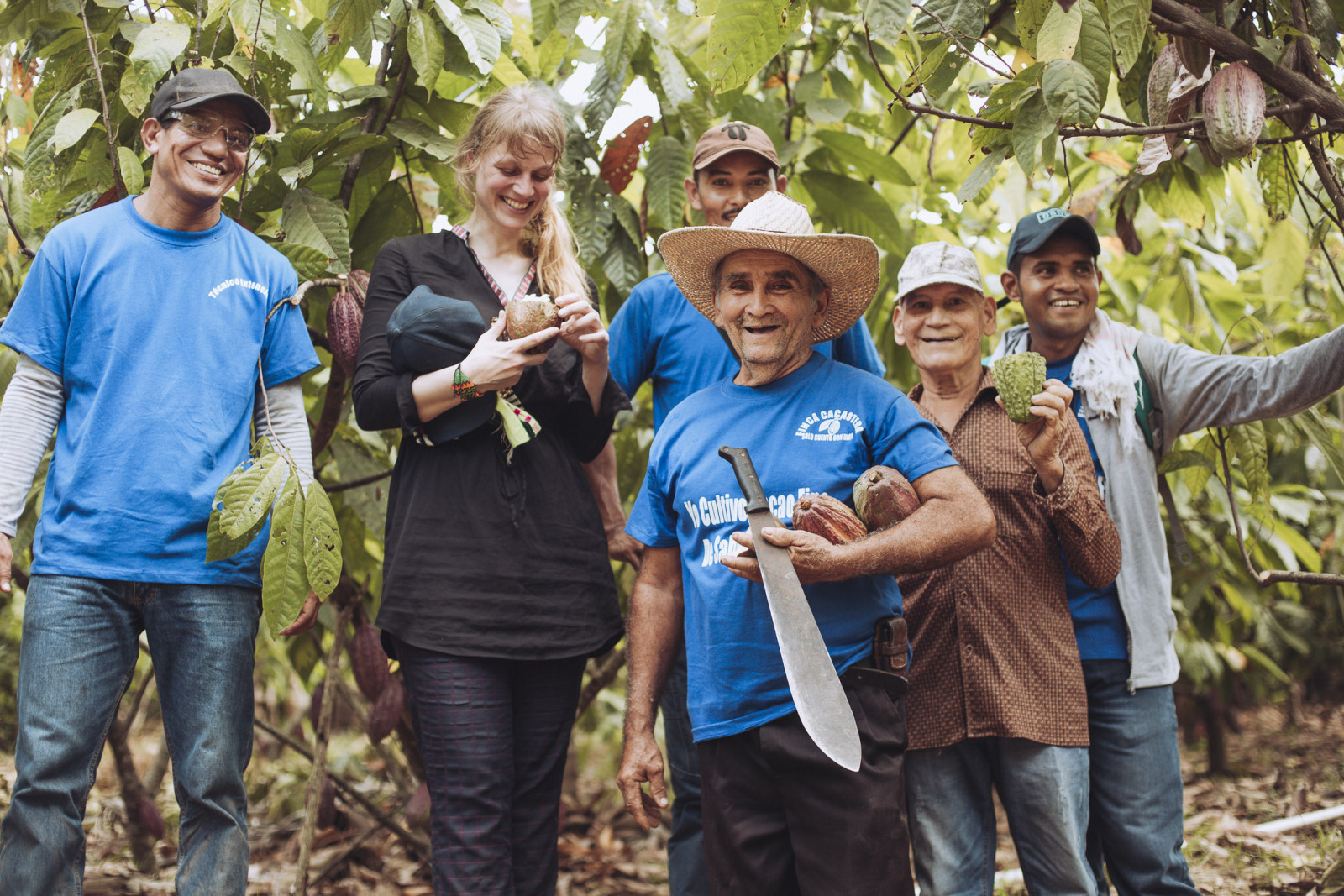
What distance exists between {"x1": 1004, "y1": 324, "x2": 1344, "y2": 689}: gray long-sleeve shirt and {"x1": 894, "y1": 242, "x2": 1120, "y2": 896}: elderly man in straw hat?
0.13 meters

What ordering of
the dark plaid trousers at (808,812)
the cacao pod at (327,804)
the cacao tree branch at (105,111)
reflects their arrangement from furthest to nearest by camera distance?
the cacao pod at (327,804), the cacao tree branch at (105,111), the dark plaid trousers at (808,812)

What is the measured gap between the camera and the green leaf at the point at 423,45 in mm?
2145

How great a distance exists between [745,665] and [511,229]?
0.97m

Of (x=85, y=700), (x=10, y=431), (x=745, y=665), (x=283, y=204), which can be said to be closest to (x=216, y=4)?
(x=283, y=204)

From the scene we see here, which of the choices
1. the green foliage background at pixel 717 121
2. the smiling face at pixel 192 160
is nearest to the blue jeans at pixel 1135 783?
the green foliage background at pixel 717 121

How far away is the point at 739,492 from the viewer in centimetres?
178

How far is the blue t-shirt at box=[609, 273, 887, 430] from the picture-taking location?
90.0 inches

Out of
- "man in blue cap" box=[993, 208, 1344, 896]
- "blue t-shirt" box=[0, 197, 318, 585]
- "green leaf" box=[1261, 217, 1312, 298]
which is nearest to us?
"blue t-shirt" box=[0, 197, 318, 585]

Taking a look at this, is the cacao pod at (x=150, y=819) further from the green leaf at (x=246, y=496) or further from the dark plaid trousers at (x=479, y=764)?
the green leaf at (x=246, y=496)

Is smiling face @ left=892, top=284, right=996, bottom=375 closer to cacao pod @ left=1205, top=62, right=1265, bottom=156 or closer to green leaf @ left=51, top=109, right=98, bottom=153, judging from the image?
cacao pod @ left=1205, top=62, right=1265, bottom=156

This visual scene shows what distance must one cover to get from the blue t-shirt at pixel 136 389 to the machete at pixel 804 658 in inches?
36.9

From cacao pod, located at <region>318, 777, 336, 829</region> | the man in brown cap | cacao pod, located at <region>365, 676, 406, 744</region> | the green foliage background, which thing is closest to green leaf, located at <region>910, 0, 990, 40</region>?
the green foliage background

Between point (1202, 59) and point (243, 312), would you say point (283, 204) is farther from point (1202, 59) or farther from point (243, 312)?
point (1202, 59)

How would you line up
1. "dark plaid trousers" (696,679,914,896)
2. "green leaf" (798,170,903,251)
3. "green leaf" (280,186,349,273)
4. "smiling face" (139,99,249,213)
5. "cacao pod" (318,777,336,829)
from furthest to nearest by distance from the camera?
"cacao pod" (318,777,336,829), "green leaf" (798,170,903,251), "green leaf" (280,186,349,273), "smiling face" (139,99,249,213), "dark plaid trousers" (696,679,914,896)
